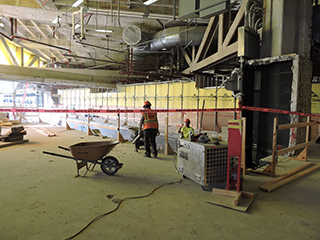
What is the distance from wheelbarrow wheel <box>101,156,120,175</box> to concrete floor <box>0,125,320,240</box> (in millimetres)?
145

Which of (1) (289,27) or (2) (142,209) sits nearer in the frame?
(2) (142,209)

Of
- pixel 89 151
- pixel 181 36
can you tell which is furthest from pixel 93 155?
pixel 181 36

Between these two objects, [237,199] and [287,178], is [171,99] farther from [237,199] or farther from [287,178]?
[237,199]

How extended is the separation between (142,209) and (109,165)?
2.02 metres

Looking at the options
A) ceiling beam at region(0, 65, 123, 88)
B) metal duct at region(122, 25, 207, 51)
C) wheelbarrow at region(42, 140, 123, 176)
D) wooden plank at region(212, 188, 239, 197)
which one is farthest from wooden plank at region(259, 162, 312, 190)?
ceiling beam at region(0, 65, 123, 88)

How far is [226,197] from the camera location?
3.50 meters

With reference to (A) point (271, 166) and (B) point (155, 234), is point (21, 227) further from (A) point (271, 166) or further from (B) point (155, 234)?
(A) point (271, 166)

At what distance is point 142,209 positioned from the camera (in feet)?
10.4

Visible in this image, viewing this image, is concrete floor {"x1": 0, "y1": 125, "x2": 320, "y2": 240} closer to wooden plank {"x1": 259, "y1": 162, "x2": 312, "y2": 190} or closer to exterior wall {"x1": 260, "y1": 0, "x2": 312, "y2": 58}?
wooden plank {"x1": 259, "y1": 162, "x2": 312, "y2": 190}

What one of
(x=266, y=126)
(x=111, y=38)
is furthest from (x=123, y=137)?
(x=266, y=126)

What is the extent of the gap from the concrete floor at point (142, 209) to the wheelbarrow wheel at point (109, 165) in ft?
0.47

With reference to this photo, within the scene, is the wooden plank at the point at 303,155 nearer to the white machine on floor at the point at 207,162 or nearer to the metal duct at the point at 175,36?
the white machine on floor at the point at 207,162

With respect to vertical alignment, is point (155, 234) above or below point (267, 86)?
below

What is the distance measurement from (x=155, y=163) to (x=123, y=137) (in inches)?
179
